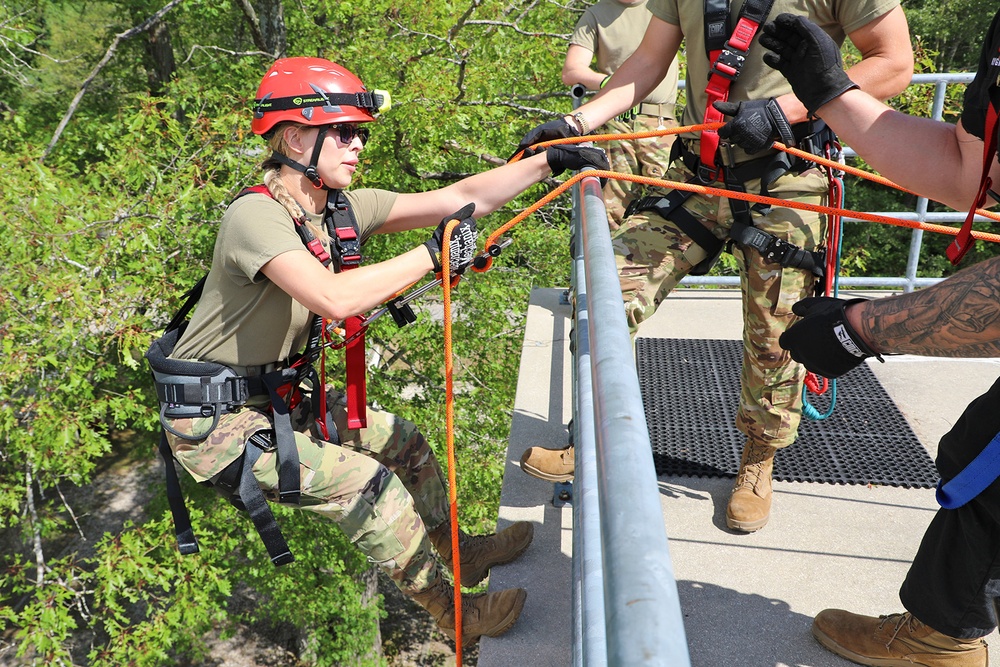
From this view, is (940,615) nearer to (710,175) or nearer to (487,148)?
(710,175)

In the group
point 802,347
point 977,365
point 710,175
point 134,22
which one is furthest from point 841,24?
point 134,22

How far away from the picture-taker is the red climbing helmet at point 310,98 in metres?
2.81

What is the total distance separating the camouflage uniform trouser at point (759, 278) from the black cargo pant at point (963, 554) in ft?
3.08

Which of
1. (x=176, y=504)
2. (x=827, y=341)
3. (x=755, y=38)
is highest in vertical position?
(x=755, y=38)

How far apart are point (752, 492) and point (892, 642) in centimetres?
85

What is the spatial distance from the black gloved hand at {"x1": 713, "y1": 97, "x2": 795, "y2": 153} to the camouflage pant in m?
1.97

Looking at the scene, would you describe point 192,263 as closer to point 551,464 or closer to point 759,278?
point 551,464

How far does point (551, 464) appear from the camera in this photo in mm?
3375

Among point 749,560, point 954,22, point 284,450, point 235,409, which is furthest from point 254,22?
point 954,22

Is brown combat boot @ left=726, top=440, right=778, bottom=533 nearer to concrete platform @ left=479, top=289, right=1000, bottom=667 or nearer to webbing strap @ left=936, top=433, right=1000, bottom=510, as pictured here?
concrete platform @ left=479, top=289, right=1000, bottom=667

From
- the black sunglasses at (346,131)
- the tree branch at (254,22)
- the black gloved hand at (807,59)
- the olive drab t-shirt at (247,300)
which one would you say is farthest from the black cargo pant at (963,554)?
the tree branch at (254,22)

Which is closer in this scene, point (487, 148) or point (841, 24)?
point (841, 24)

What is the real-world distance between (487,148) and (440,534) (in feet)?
20.0

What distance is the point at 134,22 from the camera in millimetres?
12094
